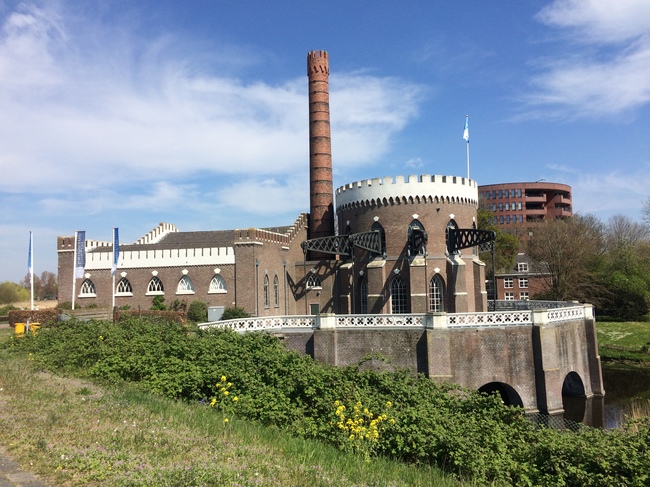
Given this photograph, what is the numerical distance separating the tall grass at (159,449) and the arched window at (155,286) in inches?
1121

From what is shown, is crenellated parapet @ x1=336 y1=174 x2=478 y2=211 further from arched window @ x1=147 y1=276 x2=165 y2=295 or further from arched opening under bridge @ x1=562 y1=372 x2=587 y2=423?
arched window @ x1=147 y1=276 x2=165 y2=295

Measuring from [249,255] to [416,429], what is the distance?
2821 centimetres

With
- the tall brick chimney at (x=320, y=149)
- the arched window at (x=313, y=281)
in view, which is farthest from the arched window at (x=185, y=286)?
the tall brick chimney at (x=320, y=149)

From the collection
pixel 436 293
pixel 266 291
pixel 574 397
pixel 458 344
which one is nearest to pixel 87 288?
pixel 266 291

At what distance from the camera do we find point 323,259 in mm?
45062

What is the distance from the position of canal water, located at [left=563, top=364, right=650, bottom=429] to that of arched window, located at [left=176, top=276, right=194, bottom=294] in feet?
85.2

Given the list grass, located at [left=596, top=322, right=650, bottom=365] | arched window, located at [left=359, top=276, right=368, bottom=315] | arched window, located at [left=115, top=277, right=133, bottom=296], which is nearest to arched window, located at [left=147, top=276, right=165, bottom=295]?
arched window, located at [left=115, top=277, right=133, bottom=296]

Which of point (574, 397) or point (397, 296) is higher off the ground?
point (397, 296)

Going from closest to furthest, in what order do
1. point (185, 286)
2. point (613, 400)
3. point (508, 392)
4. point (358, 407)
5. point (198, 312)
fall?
point (358, 407), point (508, 392), point (613, 400), point (198, 312), point (185, 286)

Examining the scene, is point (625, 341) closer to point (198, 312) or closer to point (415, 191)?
point (415, 191)

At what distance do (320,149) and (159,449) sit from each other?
37.4 metres

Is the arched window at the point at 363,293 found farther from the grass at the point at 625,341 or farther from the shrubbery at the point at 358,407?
the grass at the point at 625,341

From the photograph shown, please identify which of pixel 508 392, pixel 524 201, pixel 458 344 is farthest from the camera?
pixel 524 201

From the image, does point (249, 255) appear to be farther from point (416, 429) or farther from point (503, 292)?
point (503, 292)
